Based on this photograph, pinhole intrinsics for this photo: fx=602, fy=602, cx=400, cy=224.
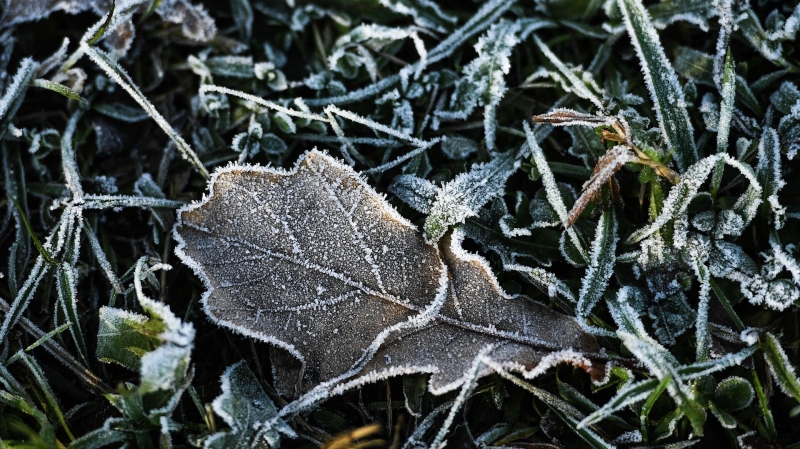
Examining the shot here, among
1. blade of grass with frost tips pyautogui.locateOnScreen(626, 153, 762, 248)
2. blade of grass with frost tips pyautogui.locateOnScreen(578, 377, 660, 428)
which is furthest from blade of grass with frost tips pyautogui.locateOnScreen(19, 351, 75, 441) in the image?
blade of grass with frost tips pyautogui.locateOnScreen(626, 153, 762, 248)

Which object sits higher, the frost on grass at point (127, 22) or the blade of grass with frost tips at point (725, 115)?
the frost on grass at point (127, 22)

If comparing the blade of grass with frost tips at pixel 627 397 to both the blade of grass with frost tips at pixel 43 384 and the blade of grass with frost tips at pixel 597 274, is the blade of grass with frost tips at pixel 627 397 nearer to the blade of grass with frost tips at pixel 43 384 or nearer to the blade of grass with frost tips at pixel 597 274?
the blade of grass with frost tips at pixel 597 274

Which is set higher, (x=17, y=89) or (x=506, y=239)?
(x=17, y=89)

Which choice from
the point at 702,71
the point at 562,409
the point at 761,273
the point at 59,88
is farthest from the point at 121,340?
the point at 702,71

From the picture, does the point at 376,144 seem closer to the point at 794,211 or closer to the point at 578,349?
the point at 578,349

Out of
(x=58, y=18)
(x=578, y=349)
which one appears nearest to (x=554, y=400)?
(x=578, y=349)

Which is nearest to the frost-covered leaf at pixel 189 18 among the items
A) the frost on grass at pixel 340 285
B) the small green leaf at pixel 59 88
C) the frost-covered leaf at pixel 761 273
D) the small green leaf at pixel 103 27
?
the small green leaf at pixel 103 27

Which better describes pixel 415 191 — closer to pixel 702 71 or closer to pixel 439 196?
pixel 439 196
